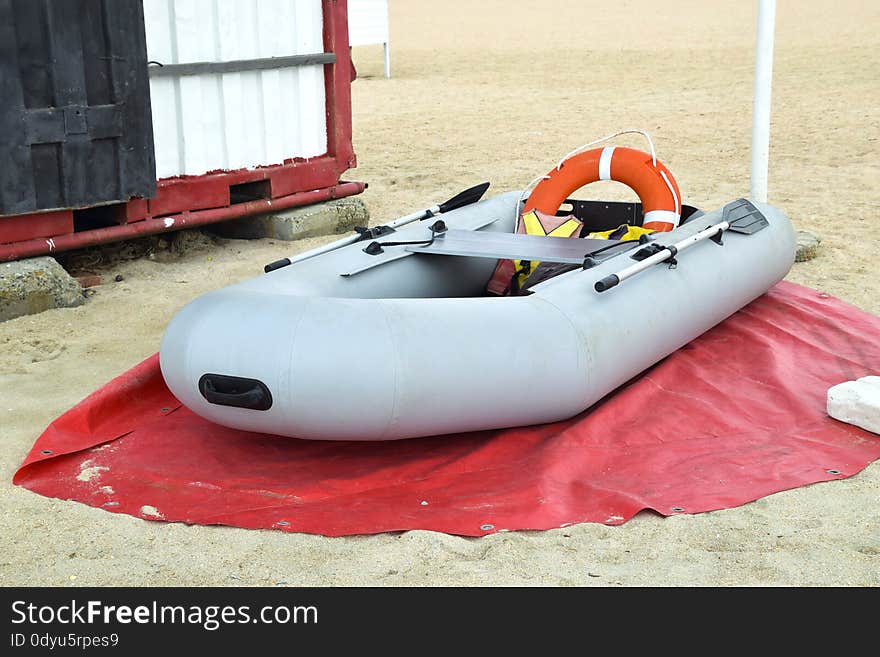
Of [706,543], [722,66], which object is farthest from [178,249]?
[722,66]

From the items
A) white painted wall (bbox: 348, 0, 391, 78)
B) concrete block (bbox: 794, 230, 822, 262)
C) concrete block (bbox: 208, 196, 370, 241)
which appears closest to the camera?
concrete block (bbox: 794, 230, 822, 262)

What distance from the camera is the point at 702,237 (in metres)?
4.41

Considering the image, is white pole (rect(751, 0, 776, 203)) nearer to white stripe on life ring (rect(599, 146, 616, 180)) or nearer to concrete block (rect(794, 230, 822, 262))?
concrete block (rect(794, 230, 822, 262))

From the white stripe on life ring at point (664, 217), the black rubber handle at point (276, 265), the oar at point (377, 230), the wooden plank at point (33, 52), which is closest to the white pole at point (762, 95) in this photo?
the white stripe on life ring at point (664, 217)

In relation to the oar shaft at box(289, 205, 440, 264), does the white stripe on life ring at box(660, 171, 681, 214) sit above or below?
above

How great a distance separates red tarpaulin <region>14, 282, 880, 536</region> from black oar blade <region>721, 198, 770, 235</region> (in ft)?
2.38

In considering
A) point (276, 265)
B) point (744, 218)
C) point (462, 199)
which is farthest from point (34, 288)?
point (744, 218)

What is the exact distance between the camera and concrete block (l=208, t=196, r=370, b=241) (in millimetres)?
6527

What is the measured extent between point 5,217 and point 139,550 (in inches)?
102

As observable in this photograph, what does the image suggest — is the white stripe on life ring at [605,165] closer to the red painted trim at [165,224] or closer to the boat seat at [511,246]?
the boat seat at [511,246]

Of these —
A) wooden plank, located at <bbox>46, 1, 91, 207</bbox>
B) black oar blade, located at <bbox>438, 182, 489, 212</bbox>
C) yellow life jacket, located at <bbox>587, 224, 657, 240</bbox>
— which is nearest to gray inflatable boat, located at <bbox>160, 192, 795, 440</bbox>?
yellow life jacket, located at <bbox>587, 224, 657, 240</bbox>

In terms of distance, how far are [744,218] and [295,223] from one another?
276cm

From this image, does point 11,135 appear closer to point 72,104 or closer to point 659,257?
point 72,104

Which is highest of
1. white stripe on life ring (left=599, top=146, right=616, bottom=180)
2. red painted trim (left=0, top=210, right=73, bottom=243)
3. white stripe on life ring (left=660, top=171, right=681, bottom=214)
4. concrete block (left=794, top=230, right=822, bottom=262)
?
white stripe on life ring (left=599, top=146, right=616, bottom=180)
